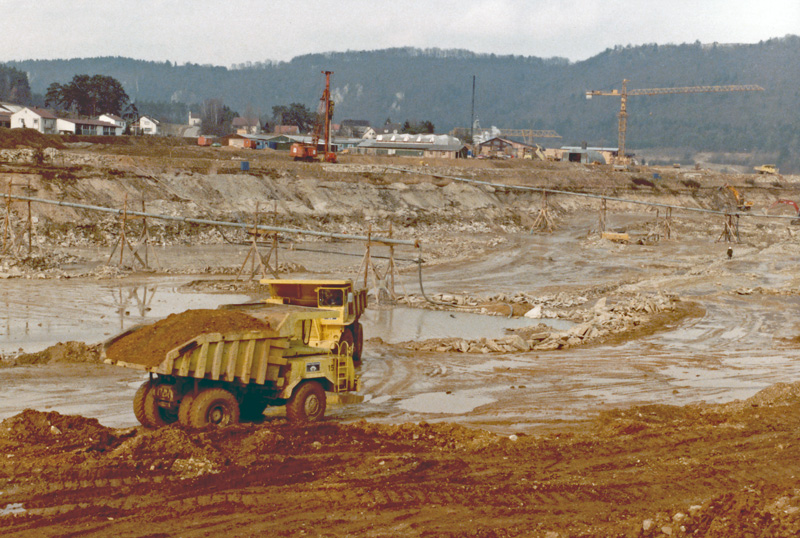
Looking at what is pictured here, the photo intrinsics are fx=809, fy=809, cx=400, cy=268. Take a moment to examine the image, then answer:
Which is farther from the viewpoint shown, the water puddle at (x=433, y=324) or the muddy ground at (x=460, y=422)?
the water puddle at (x=433, y=324)

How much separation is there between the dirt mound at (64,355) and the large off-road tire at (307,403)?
6666 mm

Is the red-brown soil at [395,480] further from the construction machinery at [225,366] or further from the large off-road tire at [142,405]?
the large off-road tire at [142,405]

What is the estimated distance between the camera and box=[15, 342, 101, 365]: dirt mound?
1691cm

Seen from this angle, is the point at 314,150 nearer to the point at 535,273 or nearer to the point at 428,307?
the point at 535,273

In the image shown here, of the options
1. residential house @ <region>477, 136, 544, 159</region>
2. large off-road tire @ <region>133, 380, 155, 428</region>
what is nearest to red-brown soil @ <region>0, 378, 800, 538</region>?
large off-road tire @ <region>133, 380, 155, 428</region>

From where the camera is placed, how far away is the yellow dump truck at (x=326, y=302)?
13406mm

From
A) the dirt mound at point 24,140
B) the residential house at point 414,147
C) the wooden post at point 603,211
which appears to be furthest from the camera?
the residential house at point 414,147

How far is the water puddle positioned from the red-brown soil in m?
11.7

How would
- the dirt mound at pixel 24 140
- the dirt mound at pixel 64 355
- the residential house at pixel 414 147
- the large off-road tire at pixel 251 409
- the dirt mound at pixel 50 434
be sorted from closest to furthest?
the dirt mound at pixel 50 434 < the large off-road tire at pixel 251 409 < the dirt mound at pixel 64 355 < the dirt mound at pixel 24 140 < the residential house at pixel 414 147

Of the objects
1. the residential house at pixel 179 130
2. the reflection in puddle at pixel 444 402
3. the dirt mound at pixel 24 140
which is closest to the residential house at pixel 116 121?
the residential house at pixel 179 130

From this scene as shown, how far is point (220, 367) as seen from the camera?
1121 cm

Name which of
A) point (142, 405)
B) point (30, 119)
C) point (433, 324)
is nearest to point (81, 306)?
point (433, 324)

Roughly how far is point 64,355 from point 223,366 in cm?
759

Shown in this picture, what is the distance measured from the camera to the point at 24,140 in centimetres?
5766
